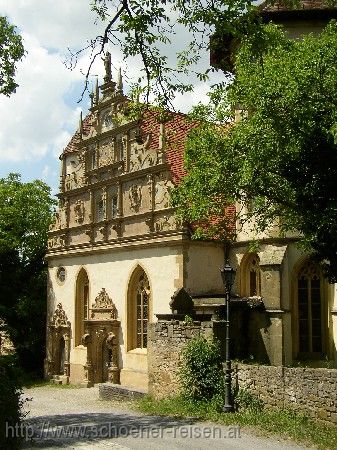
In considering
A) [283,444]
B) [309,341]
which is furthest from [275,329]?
[283,444]

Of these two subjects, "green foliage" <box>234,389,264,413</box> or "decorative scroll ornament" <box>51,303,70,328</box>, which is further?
"decorative scroll ornament" <box>51,303,70,328</box>

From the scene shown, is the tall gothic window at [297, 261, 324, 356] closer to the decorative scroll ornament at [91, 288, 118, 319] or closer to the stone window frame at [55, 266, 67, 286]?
the decorative scroll ornament at [91, 288, 118, 319]

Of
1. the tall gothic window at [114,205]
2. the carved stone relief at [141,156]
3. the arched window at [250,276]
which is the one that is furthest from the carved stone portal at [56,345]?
the arched window at [250,276]

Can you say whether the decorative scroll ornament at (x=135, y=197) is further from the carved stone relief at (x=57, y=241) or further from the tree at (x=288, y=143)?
the tree at (x=288, y=143)

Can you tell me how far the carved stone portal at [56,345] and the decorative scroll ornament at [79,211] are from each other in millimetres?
4591

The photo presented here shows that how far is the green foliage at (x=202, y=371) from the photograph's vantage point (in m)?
16.3

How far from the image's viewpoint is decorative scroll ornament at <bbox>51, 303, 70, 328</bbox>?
2821 centimetres

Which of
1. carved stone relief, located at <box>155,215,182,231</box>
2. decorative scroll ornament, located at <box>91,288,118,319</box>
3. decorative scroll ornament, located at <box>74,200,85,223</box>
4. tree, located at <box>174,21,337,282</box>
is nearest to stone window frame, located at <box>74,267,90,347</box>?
decorative scroll ornament, located at <box>91,288,118,319</box>

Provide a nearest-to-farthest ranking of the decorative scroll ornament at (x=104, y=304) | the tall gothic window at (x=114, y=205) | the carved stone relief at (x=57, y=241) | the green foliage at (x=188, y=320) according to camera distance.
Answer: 1. the green foliage at (x=188, y=320)
2. the decorative scroll ornament at (x=104, y=304)
3. the tall gothic window at (x=114, y=205)
4. the carved stone relief at (x=57, y=241)

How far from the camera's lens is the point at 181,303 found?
61.1 feet

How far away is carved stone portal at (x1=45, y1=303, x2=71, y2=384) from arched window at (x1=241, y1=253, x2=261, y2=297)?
35.5 feet

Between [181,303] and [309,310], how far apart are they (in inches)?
171

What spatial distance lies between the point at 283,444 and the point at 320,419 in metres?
1.71

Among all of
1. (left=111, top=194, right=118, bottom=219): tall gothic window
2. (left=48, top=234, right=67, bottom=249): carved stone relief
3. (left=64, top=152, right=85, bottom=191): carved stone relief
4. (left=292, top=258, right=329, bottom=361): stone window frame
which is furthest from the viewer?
(left=48, top=234, right=67, bottom=249): carved stone relief
